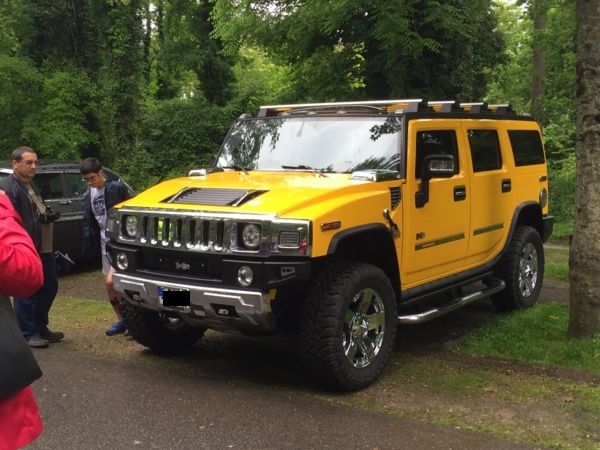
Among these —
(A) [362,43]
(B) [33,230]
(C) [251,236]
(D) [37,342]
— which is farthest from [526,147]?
(A) [362,43]

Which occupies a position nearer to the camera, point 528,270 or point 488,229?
point 488,229

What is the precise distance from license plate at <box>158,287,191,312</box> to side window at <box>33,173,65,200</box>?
5522 millimetres

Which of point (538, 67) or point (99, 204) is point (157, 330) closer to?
point (99, 204)

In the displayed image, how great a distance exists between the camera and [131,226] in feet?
16.5

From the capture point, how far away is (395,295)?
5.18m

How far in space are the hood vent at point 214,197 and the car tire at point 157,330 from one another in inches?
41.5

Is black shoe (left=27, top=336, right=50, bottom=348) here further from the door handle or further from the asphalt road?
the door handle

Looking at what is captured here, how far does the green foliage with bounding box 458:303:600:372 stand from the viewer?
537 centimetres

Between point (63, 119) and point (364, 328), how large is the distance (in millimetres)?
12785

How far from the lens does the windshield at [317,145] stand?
5.40 meters

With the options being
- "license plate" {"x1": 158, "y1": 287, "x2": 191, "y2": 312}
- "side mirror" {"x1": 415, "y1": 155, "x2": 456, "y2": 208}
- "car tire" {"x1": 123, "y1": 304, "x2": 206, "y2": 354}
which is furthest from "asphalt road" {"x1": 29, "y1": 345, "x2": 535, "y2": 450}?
"side mirror" {"x1": 415, "y1": 155, "x2": 456, "y2": 208}

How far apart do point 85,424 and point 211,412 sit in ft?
2.64

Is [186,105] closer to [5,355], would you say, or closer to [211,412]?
[211,412]

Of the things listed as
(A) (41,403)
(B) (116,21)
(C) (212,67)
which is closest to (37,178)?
(A) (41,403)
